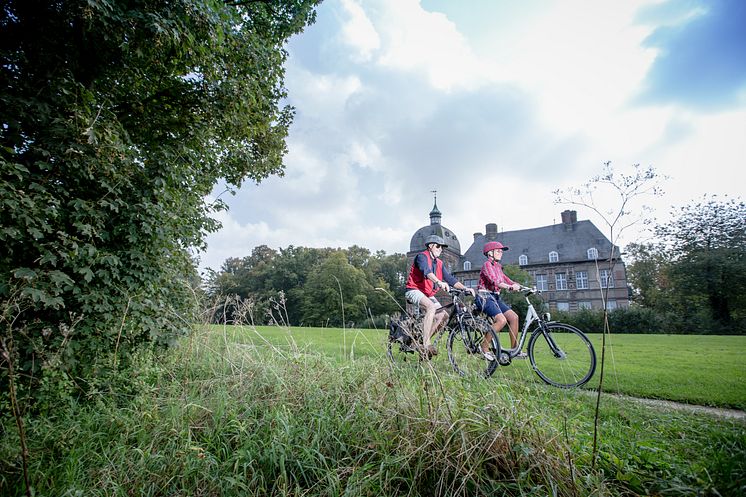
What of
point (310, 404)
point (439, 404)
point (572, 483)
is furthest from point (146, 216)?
point (572, 483)

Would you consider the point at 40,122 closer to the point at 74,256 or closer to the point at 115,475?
the point at 74,256

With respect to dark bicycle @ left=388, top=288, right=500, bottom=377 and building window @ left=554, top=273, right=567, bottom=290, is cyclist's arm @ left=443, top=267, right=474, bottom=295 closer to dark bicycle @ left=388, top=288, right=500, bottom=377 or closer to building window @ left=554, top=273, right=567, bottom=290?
dark bicycle @ left=388, top=288, right=500, bottom=377

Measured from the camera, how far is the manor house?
139 ft

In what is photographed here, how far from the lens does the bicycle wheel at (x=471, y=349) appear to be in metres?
3.68

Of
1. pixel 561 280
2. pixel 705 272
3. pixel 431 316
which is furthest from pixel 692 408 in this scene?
pixel 561 280

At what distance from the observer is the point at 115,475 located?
2.38 meters

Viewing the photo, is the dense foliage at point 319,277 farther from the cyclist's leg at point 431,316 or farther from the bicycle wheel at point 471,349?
the bicycle wheel at point 471,349

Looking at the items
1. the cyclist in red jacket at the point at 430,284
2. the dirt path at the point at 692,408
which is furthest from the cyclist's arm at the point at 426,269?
the dirt path at the point at 692,408

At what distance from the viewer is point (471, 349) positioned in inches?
165

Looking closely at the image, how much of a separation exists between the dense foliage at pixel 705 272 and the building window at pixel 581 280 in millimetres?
12802

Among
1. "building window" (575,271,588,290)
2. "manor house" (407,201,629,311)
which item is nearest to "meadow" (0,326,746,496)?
"manor house" (407,201,629,311)

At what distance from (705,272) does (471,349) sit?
96.5 feet

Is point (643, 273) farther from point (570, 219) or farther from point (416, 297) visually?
point (416, 297)

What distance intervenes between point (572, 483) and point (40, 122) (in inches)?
219
